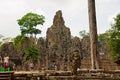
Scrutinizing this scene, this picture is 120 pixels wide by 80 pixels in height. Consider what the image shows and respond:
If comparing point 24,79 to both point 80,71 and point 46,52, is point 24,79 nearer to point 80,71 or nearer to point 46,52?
point 80,71

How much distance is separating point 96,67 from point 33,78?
4483 mm

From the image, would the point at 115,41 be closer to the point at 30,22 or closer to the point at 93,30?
the point at 30,22

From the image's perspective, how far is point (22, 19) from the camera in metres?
56.4

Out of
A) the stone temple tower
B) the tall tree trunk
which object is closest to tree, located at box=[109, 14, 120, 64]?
the stone temple tower

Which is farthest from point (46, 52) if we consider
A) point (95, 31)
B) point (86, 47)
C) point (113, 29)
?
point (95, 31)

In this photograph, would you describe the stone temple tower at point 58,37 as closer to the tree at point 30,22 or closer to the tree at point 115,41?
the tree at point 30,22

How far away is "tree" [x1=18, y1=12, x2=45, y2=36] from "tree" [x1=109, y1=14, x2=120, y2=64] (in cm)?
1376

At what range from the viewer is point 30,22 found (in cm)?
5512

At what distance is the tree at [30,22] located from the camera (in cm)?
5519

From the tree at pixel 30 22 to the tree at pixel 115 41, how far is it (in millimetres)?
13763

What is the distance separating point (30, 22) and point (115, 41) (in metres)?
16.8

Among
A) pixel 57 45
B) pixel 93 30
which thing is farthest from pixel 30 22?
pixel 93 30

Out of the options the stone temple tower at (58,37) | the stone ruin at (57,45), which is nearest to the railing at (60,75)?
the stone ruin at (57,45)

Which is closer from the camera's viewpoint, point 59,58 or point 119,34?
point 119,34
